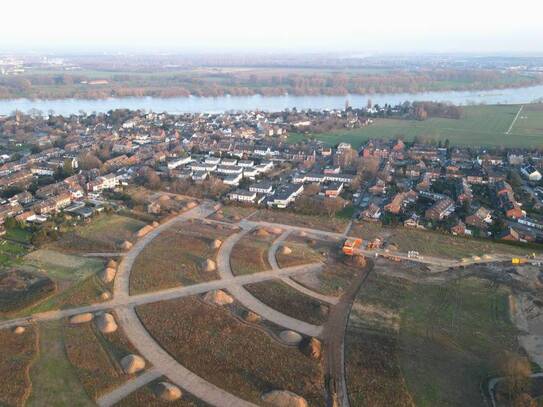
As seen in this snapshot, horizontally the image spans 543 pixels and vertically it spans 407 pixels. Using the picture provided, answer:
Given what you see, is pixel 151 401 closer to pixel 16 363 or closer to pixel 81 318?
pixel 16 363

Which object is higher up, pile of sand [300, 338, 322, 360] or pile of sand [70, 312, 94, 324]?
pile of sand [300, 338, 322, 360]

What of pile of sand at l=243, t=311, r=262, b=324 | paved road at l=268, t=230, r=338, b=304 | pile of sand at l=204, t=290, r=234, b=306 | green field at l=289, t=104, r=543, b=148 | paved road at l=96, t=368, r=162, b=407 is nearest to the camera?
paved road at l=96, t=368, r=162, b=407

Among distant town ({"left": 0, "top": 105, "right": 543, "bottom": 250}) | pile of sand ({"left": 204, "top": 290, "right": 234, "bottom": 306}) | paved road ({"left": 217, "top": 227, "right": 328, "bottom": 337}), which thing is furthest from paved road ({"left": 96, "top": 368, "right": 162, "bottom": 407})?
distant town ({"left": 0, "top": 105, "right": 543, "bottom": 250})

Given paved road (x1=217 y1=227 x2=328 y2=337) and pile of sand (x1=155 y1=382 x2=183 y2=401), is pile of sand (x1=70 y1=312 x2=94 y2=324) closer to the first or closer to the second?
pile of sand (x1=155 y1=382 x2=183 y2=401)

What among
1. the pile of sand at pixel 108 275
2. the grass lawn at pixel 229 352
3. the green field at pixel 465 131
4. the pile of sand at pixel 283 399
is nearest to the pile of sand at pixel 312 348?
the grass lawn at pixel 229 352

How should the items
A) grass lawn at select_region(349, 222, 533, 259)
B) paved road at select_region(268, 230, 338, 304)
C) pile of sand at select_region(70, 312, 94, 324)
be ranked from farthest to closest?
grass lawn at select_region(349, 222, 533, 259)
paved road at select_region(268, 230, 338, 304)
pile of sand at select_region(70, 312, 94, 324)

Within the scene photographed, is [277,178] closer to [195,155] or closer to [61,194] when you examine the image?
[195,155]
